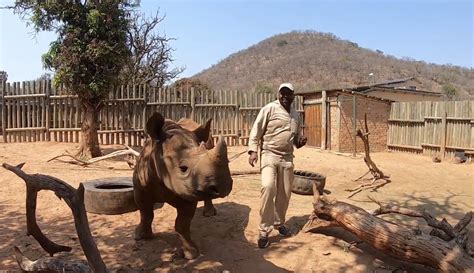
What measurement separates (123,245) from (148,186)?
0.88 m

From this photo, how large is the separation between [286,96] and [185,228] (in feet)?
7.14

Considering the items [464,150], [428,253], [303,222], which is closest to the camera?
[428,253]

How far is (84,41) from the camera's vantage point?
1080 cm

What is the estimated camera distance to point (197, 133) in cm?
431

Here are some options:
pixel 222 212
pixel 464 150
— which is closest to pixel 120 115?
pixel 222 212

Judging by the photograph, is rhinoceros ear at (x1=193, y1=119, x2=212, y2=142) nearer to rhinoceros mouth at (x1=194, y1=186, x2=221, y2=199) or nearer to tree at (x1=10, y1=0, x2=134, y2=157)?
rhinoceros mouth at (x1=194, y1=186, x2=221, y2=199)

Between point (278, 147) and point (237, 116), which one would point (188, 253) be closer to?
point (278, 147)

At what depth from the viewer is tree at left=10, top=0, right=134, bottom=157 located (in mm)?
10633

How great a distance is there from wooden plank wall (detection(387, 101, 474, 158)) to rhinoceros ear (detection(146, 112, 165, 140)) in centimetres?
1245

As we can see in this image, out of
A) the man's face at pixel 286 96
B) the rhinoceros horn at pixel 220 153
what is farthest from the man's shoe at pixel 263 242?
the rhinoceros horn at pixel 220 153

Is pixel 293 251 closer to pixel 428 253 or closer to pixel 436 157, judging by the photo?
pixel 428 253

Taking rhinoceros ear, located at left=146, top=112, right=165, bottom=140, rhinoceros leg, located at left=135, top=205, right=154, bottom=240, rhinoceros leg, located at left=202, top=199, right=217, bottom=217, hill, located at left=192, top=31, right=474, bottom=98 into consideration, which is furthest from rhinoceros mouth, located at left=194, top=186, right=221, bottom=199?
hill, located at left=192, top=31, right=474, bottom=98

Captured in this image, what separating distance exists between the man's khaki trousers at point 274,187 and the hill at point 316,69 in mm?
31395

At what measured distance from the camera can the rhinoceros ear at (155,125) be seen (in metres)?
3.97
